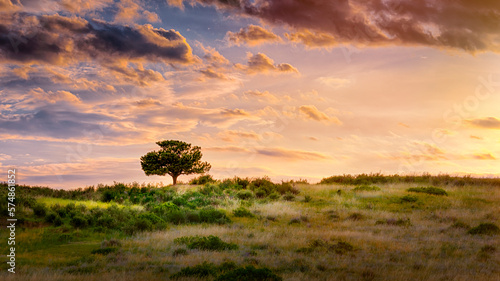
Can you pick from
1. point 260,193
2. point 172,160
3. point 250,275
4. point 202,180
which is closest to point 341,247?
point 250,275

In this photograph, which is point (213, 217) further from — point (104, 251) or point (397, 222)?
point (397, 222)

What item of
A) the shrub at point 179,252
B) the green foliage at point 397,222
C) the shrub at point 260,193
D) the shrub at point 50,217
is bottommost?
the shrub at point 179,252

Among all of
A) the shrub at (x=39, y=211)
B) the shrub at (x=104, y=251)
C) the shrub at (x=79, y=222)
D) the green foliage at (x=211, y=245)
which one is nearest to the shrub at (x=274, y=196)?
the shrub at (x=79, y=222)

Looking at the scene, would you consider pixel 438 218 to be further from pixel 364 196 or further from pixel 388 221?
pixel 364 196

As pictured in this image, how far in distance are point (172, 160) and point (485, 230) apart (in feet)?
115

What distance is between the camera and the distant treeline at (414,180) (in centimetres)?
3747

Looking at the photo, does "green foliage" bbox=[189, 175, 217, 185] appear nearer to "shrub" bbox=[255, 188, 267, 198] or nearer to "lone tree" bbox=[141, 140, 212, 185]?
"lone tree" bbox=[141, 140, 212, 185]

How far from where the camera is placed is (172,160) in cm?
4703

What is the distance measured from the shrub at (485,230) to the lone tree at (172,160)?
110ft

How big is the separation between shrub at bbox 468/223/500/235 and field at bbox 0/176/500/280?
5 cm

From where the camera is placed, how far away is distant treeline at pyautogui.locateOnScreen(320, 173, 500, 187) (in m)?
37.5

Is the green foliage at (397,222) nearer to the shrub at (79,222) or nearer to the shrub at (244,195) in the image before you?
the shrub at (244,195)

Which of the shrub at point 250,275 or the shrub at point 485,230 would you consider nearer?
the shrub at point 250,275

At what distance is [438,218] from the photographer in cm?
2223
